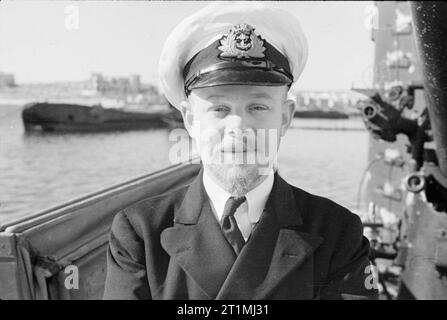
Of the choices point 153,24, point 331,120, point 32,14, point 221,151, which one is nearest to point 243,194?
point 221,151

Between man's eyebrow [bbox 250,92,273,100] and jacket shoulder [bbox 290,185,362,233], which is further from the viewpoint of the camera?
jacket shoulder [bbox 290,185,362,233]

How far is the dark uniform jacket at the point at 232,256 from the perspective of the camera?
1.56 metres

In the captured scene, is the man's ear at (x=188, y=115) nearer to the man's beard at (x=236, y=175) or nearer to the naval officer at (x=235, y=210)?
the naval officer at (x=235, y=210)

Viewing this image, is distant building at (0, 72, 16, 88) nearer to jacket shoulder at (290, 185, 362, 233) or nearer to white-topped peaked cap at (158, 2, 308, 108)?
white-topped peaked cap at (158, 2, 308, 108)

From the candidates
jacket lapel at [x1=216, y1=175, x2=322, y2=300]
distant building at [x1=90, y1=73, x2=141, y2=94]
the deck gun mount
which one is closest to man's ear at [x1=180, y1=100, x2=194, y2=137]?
jacket lapel at [x1=216, y1=175, x2=322, y2=300]

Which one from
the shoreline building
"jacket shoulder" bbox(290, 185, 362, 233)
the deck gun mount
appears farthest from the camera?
the deck gun mount

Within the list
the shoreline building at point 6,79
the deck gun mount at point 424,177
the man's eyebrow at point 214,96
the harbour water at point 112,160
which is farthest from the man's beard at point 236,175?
the shoreline building at point 6,79

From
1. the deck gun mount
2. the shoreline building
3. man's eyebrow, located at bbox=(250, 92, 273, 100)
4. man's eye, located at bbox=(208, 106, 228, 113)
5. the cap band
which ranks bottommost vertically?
the deck gun mount

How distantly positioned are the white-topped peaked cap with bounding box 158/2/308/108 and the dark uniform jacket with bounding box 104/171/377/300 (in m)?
0.44

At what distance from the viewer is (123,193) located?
2711 mm

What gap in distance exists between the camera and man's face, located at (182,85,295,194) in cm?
145

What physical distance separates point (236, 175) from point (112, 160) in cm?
1060

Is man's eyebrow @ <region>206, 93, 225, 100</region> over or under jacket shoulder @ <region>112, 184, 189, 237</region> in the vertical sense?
over

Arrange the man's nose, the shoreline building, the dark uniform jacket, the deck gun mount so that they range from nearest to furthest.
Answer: the man's nose < the dark uniform jacket < the shoreline building < the deck gun mount
